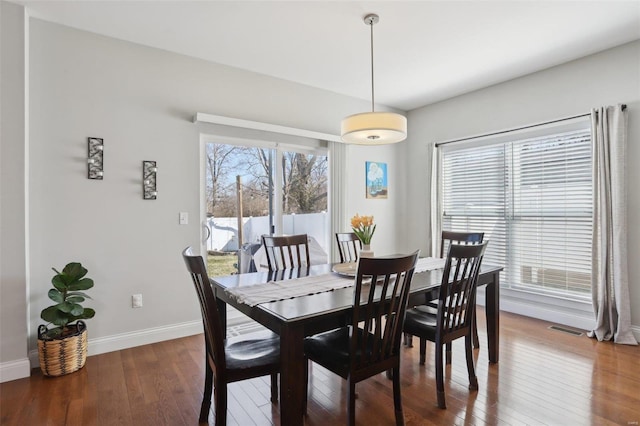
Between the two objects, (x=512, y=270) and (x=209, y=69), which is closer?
(x=209, y=69)

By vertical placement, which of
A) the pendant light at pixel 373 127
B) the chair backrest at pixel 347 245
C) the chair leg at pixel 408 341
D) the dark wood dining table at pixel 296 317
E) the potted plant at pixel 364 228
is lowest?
the chair leg at pixel 408 341

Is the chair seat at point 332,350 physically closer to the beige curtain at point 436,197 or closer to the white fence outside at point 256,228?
the white fence outside at point 256,228

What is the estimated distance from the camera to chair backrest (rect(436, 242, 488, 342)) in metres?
2.09

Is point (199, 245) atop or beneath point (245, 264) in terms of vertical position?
atop

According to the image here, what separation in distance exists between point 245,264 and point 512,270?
316 cm

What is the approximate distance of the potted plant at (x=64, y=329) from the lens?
2.45m

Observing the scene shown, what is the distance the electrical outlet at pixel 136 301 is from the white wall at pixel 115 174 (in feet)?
0.13

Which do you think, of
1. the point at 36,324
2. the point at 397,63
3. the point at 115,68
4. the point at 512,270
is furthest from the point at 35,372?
the point at 512,270

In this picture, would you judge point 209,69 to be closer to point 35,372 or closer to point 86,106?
point 86,106

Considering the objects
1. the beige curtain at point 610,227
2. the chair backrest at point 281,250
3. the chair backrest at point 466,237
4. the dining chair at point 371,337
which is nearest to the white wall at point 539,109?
the beige curtain at point 610,227

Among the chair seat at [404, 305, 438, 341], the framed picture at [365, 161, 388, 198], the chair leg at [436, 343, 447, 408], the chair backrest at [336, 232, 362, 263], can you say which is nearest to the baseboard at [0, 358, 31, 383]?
the chair backrest at [336, 232, 362, 263]

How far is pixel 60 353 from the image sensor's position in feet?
8.10

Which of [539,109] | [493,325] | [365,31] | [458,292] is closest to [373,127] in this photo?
[365,31]

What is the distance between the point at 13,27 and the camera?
2.47 metres
